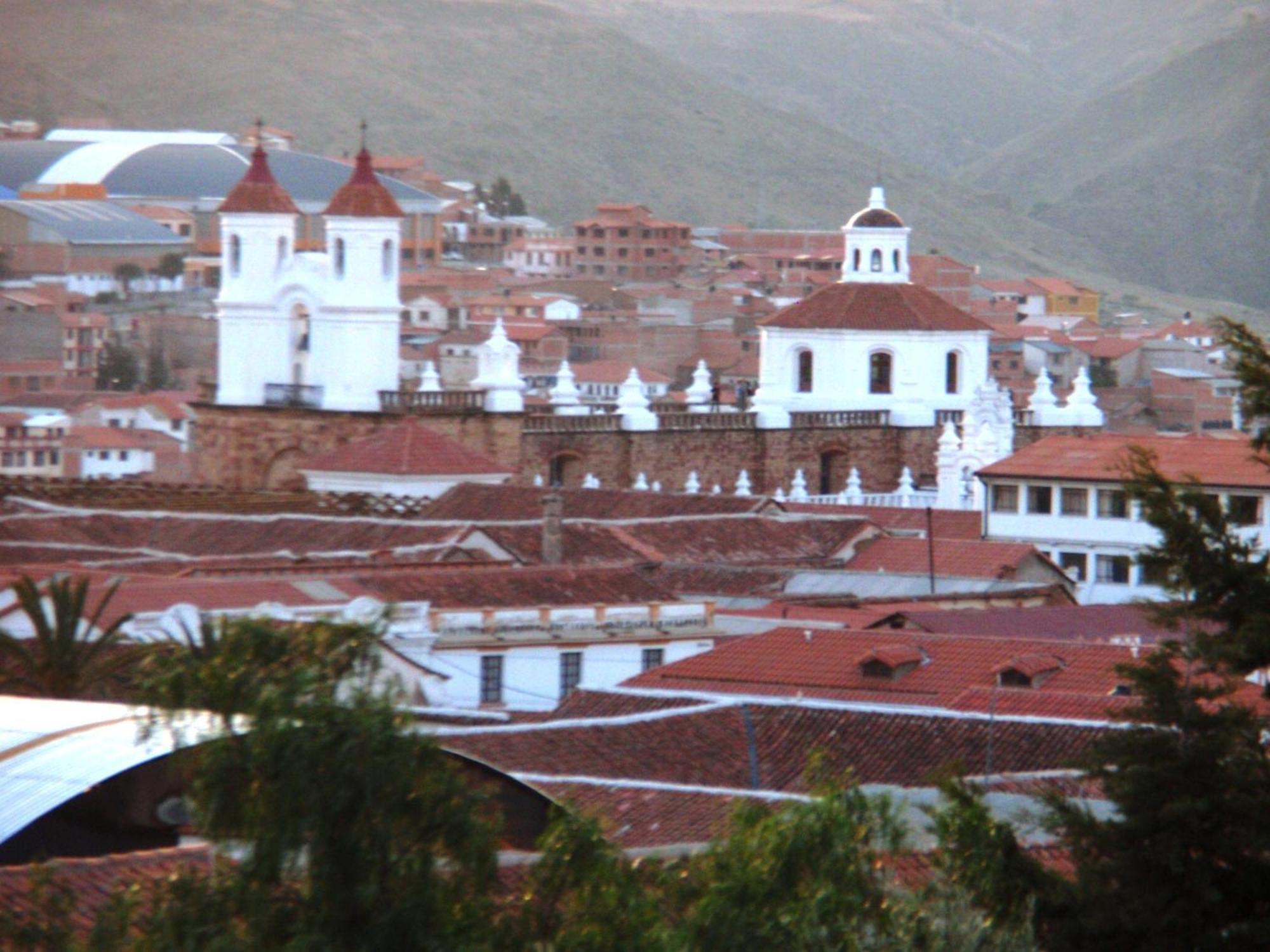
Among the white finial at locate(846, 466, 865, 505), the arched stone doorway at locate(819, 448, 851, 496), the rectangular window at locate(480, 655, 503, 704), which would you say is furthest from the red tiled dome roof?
the rectangular window at locate(480, 655, 503, 704)

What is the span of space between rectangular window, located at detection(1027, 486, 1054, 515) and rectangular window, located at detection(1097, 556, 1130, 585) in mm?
1491

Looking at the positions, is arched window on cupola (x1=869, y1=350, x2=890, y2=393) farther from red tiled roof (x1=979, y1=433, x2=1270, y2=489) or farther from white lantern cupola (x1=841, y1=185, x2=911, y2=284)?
red tiled roof (x1=979, y1=433, x2=1270, y2=489)

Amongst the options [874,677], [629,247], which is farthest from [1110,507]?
[629,247]

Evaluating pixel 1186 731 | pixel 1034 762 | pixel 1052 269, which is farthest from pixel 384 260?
pixel 1052 269

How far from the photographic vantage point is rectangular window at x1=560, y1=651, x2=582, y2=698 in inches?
1206

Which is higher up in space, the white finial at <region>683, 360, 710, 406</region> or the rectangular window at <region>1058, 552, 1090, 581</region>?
the white finial at <region>683, 360, 710, 406</region>

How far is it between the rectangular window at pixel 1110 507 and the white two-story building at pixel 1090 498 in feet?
0.04

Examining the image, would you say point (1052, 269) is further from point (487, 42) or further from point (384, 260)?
point (384, 260)

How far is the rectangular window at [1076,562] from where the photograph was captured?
144 ft

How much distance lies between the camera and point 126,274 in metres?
116

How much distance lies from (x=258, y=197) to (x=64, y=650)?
27.0 metres

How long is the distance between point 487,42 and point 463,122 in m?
16.6

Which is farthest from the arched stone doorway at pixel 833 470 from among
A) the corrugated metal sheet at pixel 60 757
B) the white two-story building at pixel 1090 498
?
the corrugated metal sheet at pixel 60 757

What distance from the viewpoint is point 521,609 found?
30562mm
